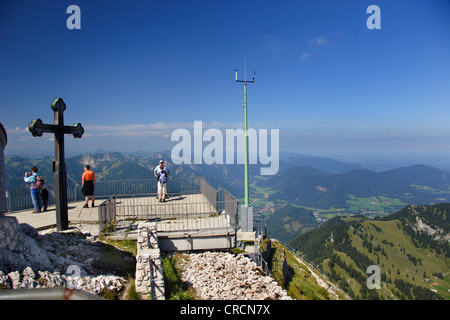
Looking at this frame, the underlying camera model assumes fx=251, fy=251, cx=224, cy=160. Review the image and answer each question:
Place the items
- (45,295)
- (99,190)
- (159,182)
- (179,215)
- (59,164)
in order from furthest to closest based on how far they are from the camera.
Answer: (99,190) < (159,182) < (179,215) < (59,164) < (45,295)

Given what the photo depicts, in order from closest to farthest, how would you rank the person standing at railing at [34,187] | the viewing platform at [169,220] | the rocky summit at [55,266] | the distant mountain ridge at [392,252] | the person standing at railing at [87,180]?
the rocky summit at [55,266], the viewing platform at [169,220], the person standing at railing at [34,187], the person standing at railing at [87,180], the distant mountain ridge at [392,252]

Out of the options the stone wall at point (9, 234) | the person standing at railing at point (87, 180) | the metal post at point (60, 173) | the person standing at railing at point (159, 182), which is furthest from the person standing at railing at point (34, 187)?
the stone wall at point (9, 234)

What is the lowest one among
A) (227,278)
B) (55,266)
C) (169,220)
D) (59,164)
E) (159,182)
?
(227,278)

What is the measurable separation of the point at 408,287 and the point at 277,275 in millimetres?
150121

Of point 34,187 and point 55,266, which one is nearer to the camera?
point 55,266

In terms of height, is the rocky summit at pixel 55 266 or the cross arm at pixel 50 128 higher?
the cross arm at pixel 50 128

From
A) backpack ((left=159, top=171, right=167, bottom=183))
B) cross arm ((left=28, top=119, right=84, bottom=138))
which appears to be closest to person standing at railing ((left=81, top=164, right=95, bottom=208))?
cross arm ((left=28, top=119, right=84, bottom=138))

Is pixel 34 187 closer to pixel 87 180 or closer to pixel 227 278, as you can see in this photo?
pixel 87 180

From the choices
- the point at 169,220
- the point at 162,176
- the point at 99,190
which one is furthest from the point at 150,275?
the point at 99,190

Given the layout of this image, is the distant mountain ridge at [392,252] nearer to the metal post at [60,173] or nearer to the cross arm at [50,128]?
the metal post at [60,173]
